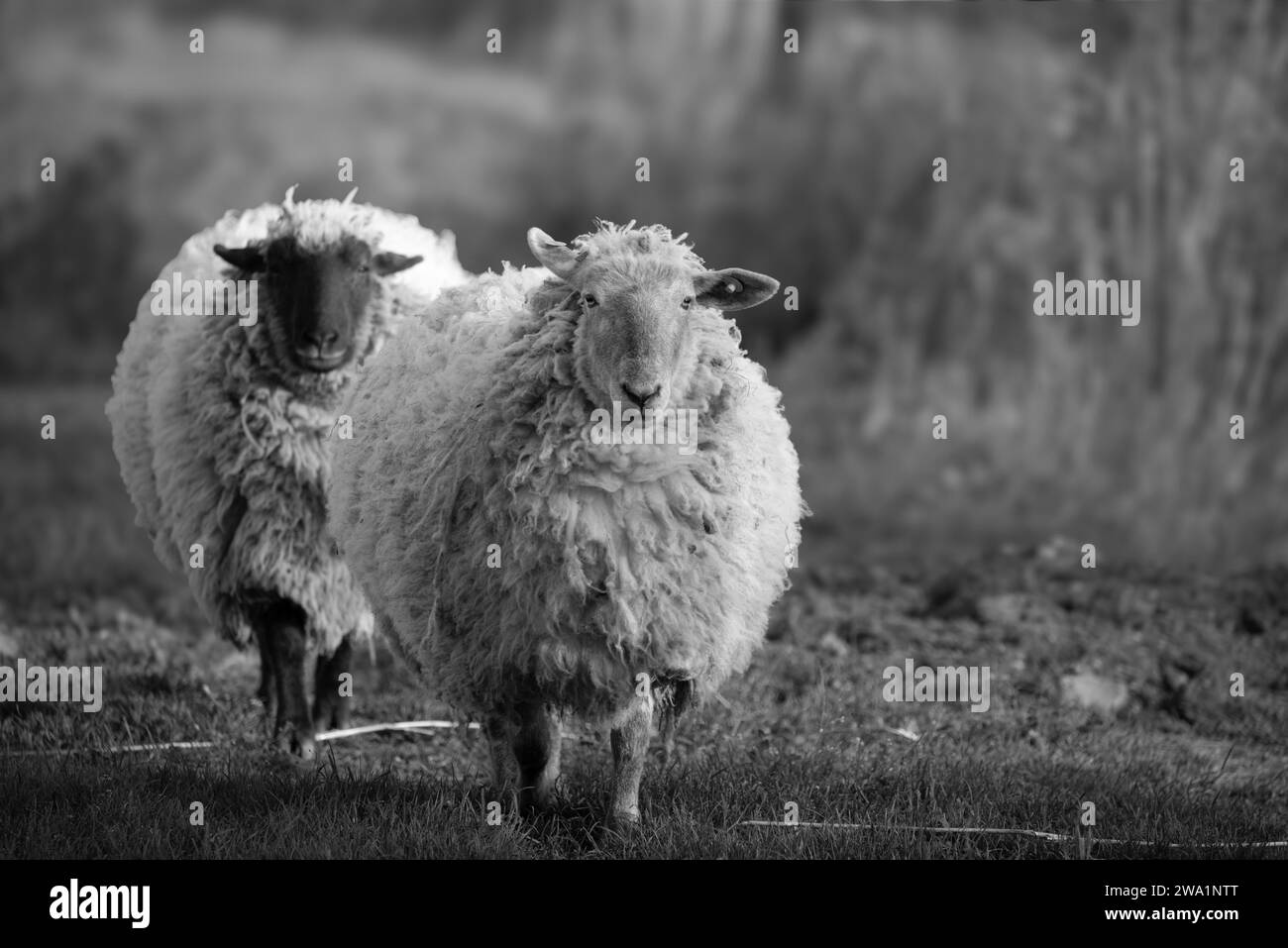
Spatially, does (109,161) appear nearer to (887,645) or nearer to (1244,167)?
(1244,167)

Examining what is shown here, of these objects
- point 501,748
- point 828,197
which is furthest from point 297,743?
point 828,197

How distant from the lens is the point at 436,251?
7.66m

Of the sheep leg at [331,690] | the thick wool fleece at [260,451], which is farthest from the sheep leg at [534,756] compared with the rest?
the sheep leg at [331,690]

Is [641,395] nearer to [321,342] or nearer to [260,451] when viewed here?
[321,342]

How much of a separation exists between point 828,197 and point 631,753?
1341 centimetres

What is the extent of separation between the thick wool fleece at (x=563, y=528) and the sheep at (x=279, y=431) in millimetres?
1206

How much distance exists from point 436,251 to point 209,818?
10.7ft

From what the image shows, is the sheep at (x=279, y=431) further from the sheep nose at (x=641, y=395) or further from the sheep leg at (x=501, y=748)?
the sheep nose at (x=641, y=395)

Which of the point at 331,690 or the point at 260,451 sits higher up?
the point at 260,451

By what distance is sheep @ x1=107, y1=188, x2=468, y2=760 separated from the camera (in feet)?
22.0

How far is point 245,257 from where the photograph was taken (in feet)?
22.8

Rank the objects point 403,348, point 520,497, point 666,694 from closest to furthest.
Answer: point 520,497
point 666,694
point 403,348

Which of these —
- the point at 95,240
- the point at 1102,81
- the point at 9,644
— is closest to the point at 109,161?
the point at 95,240

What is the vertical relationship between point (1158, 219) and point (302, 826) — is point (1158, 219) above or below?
above
